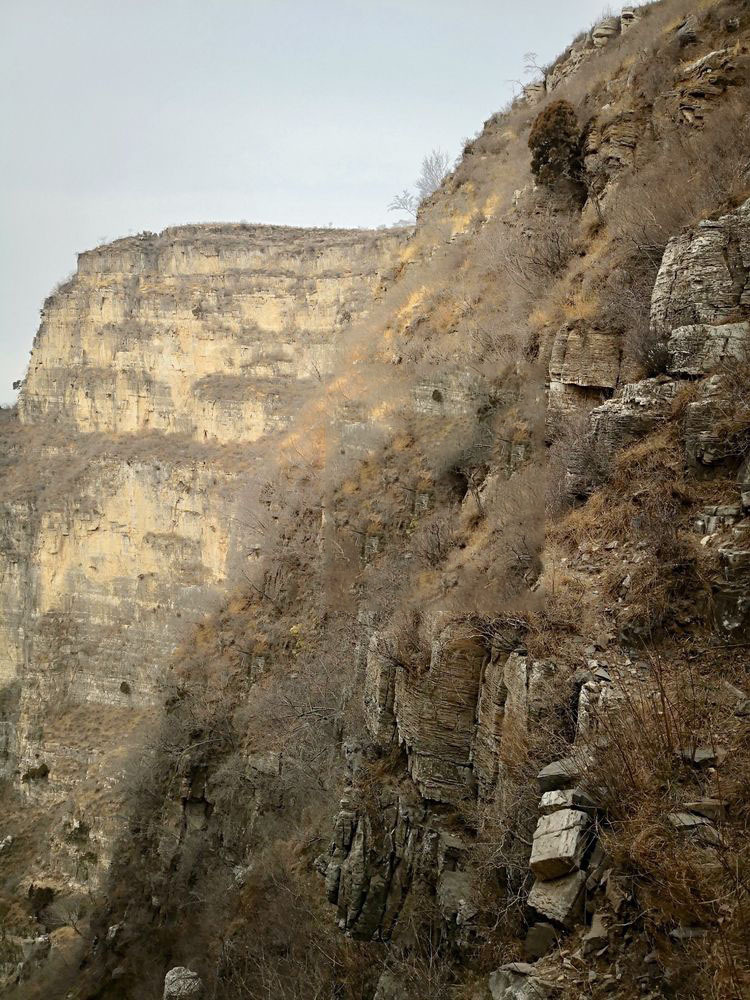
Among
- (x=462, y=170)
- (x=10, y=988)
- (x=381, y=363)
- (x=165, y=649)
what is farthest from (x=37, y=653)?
(x=462, y=170)

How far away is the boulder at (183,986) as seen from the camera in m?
11.7

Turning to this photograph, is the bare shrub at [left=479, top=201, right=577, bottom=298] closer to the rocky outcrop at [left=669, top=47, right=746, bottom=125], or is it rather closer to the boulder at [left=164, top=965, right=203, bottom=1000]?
the rocky outcrop at [left=669, top=47, right=746, bottom=125]

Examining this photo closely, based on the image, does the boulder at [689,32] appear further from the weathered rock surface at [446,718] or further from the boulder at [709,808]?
the boulder at [709,808]

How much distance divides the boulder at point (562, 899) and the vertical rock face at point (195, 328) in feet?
108

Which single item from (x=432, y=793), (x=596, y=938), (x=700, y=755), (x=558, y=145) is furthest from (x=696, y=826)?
(x=558, y=145)

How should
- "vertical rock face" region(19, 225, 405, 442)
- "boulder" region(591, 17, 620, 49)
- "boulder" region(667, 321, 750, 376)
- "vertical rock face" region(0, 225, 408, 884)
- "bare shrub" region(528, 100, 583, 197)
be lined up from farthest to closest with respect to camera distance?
1. "vertical rock face" region(19, 225, 405, 442)
2. "vertical rock face" region(0, 225, 408, 884)
3. "boulder" region(591, 17, 620, 49)
4. "bare shrub" region(528, 100, 583, 197)
5. "boulder" region(667, 321, 750, 376)

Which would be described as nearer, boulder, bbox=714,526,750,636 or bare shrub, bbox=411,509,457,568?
boulder, bbox=714,526,750,636

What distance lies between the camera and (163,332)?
39.0 m

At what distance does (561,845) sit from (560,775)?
1.97 feet

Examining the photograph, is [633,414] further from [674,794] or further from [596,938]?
[596,938]

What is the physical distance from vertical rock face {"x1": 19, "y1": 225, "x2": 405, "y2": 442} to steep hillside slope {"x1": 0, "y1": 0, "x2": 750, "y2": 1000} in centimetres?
1536

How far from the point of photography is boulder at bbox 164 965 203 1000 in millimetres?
11711

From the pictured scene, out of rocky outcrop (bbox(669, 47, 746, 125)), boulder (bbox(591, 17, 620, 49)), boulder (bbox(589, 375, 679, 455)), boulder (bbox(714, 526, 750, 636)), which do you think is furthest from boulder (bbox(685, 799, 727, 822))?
boulder (bbox(591, 17, 620, 49))

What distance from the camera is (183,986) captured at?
11.9 meters
